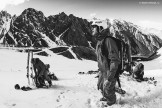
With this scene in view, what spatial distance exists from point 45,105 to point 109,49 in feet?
9.51

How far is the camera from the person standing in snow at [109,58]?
22.5 ft

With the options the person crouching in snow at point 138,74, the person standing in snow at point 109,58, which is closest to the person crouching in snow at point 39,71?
the person crouching in snow at point 138,74

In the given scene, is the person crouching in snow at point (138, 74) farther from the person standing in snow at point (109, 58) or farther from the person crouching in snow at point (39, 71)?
the person standing in snow at point (109, 58)

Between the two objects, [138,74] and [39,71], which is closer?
[39,71]

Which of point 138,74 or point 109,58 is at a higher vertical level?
point 109,58

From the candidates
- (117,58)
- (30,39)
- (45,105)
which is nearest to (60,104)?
(45,105)

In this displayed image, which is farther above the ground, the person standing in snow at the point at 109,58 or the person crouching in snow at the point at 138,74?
the person standing in snow at the point at 109,58

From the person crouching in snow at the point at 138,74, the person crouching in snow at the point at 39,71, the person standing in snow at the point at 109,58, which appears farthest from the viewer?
the person crouching in snow at the point at 138,74

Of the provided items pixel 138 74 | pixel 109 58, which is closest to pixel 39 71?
pixel 138 74

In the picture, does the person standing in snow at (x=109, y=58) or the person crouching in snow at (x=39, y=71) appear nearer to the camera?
the person standing in snow at (x=109, y=58)

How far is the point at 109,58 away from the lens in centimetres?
691

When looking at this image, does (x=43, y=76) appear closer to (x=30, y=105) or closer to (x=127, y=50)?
(x=30, y=105)

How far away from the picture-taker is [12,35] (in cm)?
19912

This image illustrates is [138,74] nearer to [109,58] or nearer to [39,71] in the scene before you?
[39,71]
